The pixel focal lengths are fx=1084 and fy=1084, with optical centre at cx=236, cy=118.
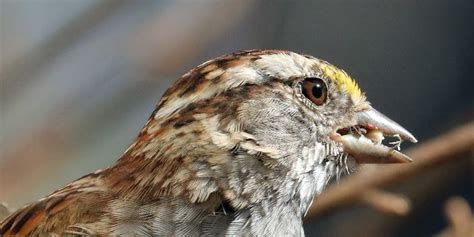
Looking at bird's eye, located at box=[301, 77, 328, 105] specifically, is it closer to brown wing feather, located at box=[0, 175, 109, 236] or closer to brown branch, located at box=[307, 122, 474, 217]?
brown wing feather, located at box=[0, 175, 109, 236]

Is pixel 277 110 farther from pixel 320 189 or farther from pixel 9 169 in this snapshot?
pixel 9 169

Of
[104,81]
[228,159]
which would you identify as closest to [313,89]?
[228,159]

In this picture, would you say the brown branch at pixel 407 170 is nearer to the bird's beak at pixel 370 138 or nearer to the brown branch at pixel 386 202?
the brown branch at pixel 386 202

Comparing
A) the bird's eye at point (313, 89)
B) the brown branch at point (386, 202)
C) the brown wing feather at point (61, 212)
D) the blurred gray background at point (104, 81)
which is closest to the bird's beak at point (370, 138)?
the bird's eye at point (313, 89)

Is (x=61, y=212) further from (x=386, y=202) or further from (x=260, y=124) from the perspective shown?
(x=386, y=202)

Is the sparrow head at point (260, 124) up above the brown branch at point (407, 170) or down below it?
above

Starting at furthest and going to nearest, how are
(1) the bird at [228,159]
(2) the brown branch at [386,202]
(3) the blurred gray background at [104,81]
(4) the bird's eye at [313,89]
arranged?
1. (3) the blurred gray background at [104,81]
2. (2) the brown branch at [386,202]
3. (4) the bird's eye at [313,89]
4. (1) the bird at [228,159]

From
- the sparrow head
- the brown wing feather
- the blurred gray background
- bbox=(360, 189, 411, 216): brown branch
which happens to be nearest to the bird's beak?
the sparrow head

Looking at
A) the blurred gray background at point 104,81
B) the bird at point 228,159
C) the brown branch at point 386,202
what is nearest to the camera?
the bird at point 228,159
